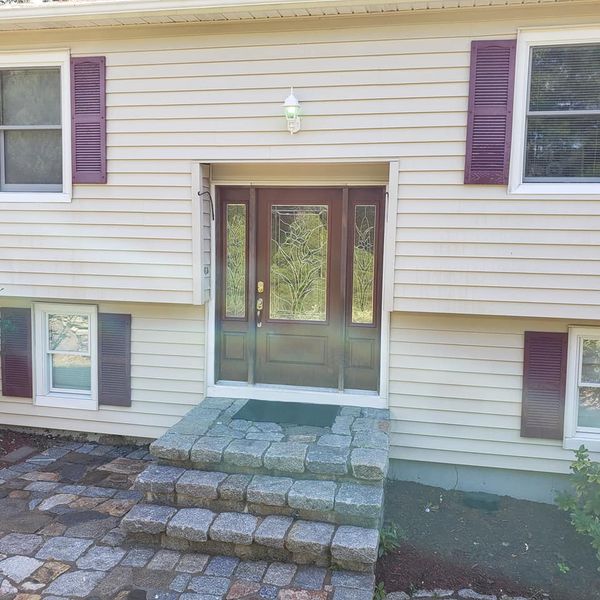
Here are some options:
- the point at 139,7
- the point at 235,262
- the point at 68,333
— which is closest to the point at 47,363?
the point at 68,333

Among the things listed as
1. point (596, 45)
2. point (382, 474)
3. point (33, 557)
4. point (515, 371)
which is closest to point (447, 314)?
point (515, 371)

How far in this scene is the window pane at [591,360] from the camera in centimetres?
410

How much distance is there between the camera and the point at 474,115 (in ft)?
12.6

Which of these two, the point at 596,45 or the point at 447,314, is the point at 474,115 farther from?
the point at 447,314

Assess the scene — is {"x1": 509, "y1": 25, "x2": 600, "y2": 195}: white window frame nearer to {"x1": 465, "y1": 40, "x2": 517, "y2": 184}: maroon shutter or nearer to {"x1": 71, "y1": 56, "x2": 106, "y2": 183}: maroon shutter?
{"x1": 465, "y1": 40, "x2": 517, "y2": 184}: maroon shutter

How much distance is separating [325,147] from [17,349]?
10.7 feet

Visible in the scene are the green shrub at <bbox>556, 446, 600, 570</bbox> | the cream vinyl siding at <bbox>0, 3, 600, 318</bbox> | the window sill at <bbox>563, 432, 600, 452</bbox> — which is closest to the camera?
the green shrub at <bbox>556, 446, 600, 570</bbox>

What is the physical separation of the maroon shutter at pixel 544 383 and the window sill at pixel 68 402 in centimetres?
362

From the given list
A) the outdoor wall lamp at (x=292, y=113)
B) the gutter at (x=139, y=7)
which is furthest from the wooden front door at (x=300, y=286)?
the gutter at (x=139, y=7)

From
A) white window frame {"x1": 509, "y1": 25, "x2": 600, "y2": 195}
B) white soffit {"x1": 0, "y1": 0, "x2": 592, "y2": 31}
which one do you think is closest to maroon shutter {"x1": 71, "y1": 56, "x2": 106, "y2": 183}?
white soffit {"x1": 0, "y1": 0, "x2": 592, "y2": 31}

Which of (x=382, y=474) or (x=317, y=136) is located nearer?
(x=382, y=474)

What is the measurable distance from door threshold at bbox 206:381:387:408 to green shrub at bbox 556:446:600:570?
1.42 meters

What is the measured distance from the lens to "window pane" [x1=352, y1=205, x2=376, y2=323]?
4477 mm

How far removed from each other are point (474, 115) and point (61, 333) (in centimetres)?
392
